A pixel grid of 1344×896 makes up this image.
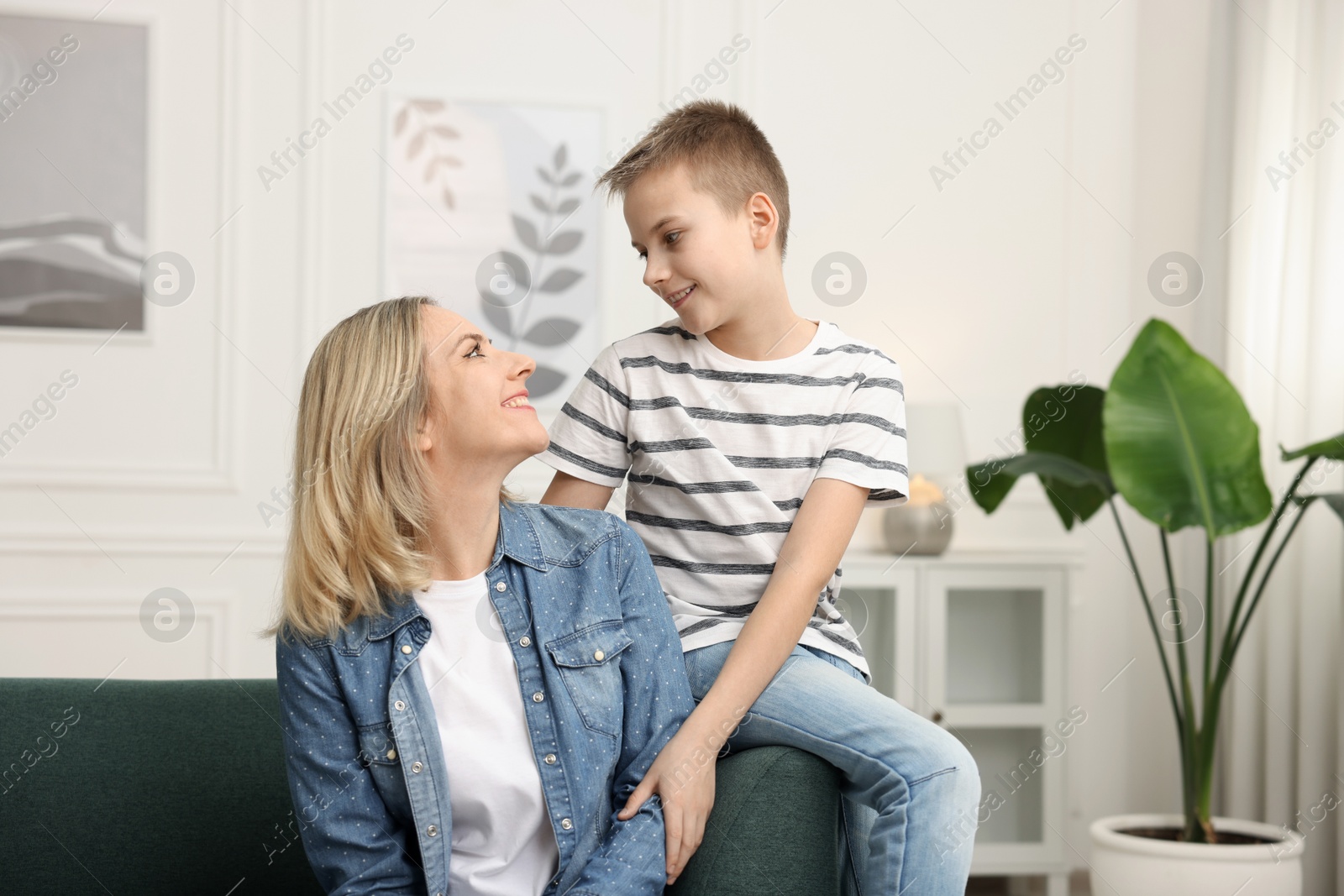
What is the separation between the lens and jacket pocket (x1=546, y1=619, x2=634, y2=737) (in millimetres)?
1422

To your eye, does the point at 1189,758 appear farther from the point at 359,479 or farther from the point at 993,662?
the point at 359,479

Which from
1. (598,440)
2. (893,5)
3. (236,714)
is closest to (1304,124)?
(893,5)

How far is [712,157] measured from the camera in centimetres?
168

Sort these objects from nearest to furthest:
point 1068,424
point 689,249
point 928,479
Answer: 1. point 689,249
2. point 1068,424
3. point 928,479

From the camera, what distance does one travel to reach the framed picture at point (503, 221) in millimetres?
3217

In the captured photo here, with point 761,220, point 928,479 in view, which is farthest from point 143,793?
point 928,479

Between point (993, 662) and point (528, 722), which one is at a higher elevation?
point (528, 722)

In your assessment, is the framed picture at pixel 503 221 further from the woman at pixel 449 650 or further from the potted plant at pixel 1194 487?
the woman at pixel 449 650

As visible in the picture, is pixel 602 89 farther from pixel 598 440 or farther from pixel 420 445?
pixel 420 445

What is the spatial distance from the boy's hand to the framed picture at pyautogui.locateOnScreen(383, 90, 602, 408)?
1.96m

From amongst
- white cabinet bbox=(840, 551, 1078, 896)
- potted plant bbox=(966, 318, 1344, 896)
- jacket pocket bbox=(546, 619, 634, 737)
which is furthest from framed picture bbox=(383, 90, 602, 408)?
jacket pocket bbox=(546, 619, 634, 737)

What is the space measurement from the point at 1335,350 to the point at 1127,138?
3.17 feet

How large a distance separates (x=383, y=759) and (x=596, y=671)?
28 centimetres

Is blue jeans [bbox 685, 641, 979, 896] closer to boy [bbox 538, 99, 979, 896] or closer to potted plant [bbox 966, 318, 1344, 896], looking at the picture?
boy [bbox 538, 99, 979, 896]
